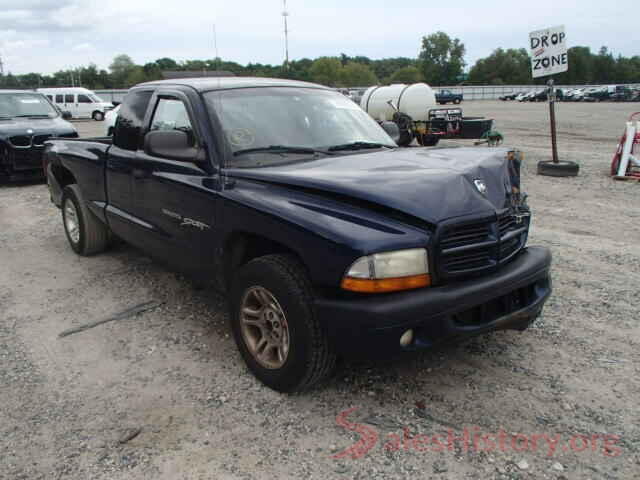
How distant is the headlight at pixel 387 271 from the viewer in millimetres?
2473

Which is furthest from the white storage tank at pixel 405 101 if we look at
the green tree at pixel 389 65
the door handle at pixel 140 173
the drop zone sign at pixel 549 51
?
the green tree at pixel 389 65

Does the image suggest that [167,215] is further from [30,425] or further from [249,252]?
[30,425]

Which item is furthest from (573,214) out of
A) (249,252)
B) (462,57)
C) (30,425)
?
(462,57)

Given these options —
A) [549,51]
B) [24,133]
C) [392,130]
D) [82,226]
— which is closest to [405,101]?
[549,51]

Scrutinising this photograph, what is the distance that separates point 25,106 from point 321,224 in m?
10.8

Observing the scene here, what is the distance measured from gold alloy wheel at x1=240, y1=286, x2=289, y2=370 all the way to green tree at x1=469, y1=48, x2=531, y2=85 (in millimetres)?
116177

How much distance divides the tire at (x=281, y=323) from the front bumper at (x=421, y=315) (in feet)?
0.42

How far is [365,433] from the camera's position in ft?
8.89

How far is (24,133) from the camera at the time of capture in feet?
32.3

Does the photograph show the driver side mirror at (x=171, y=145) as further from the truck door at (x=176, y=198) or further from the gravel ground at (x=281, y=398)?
the gravel ground at (x=281, y=398)

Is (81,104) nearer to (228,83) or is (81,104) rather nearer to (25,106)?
(25,106)

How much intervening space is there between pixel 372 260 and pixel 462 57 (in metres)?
145

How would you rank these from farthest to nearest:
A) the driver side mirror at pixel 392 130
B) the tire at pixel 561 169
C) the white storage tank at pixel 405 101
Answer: the white storage tank at pixel 405 101 < the tire at pixel 561 169 < the driver side mirror at pixel 392 130

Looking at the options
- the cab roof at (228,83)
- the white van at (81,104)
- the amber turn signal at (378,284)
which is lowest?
the amber turn signal at (378,284)
